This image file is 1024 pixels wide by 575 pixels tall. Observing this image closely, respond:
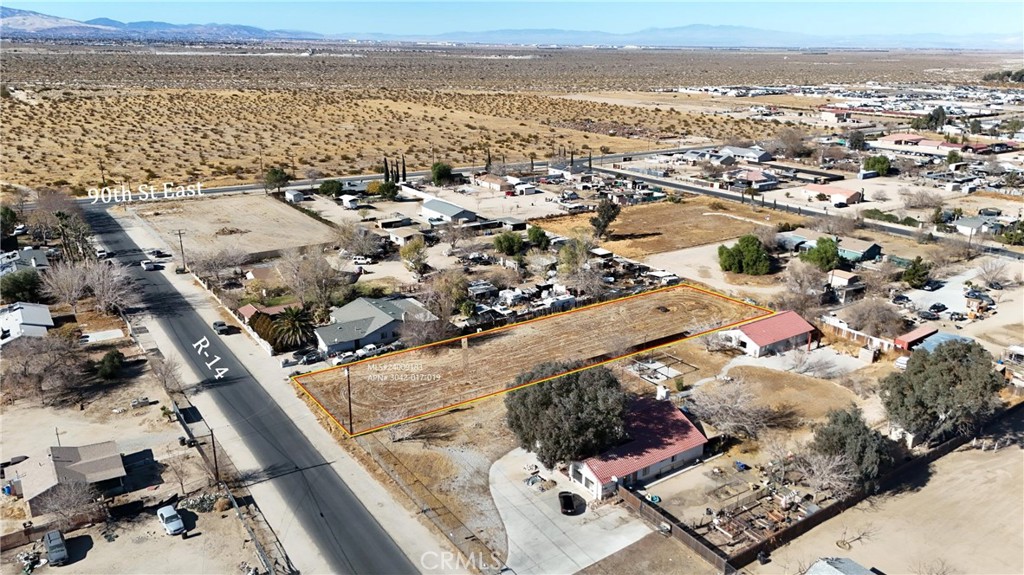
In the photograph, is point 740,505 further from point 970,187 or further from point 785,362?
point 970,187

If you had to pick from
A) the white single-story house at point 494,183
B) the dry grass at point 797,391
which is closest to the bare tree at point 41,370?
the dry grass at point 797,391

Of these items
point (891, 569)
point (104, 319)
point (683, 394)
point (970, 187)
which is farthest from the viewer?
point (970, 187)

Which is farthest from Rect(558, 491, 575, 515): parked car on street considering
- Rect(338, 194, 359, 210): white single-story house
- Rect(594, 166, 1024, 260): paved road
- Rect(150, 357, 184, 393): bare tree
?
Rect(338, 194, 359, 210): white single-story house

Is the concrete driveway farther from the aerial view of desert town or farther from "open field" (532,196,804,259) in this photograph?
"open field" (532,196,804,259)

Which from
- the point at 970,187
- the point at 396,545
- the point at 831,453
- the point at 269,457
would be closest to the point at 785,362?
the point at 831,453

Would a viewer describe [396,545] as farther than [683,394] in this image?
No

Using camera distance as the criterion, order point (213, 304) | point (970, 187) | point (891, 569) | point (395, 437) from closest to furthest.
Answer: point (891, 569) → point (395, 437) → point (213, 304) → point (970, 187)
